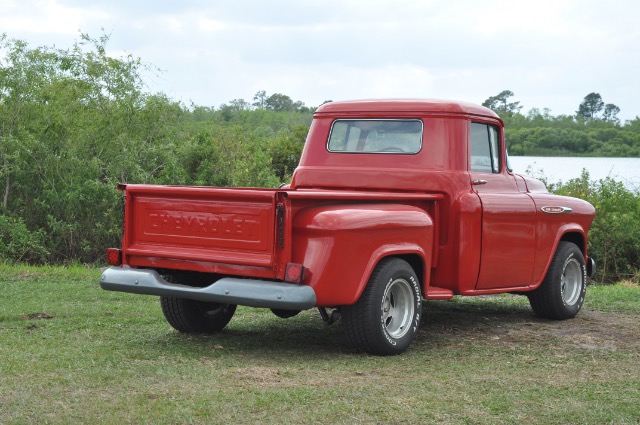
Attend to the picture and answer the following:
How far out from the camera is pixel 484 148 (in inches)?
362

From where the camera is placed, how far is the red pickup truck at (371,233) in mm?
7152

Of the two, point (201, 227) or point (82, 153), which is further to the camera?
point (82, 153)

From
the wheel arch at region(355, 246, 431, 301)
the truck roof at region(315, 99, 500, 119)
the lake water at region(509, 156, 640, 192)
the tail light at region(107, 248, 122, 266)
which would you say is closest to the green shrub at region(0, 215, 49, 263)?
the truck roof at region(315, 99, 500, 119)

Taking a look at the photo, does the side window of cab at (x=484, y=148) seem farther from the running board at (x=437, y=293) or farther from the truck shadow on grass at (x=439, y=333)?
the truck shadow on grass at (x=439, y=333)

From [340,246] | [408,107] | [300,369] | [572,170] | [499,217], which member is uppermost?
[408,107]

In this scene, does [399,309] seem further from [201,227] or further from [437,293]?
[201,227]

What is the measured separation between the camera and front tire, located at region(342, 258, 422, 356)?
24.4 ft

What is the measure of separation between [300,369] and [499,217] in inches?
102

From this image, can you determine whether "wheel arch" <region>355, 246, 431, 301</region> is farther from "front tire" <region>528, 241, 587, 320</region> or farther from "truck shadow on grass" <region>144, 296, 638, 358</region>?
"front tire" <region>528, 241, 587, 320</region>

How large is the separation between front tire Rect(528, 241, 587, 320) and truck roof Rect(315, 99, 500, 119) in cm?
160

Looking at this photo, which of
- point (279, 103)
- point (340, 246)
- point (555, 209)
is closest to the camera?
point (340, 246)

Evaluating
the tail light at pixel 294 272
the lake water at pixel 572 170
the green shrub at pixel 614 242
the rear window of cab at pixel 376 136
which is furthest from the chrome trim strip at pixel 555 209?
the lake water at pixel 572 170

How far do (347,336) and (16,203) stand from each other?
914cm

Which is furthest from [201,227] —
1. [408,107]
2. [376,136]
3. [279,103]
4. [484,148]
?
[279,103]
